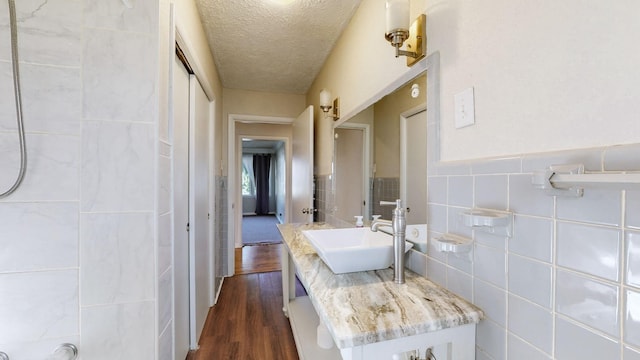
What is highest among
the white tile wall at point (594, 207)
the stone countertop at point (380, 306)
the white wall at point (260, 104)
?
the white wall at point (260, 104)

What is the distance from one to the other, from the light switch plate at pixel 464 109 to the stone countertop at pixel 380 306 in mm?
585

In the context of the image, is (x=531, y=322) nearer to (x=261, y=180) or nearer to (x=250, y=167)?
(x=261, y=180)

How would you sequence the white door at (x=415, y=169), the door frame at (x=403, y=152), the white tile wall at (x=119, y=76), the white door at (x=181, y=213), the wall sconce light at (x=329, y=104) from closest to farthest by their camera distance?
the white tile wall at (x=119, y=76) < the white door at (x=415, y=169) < the door frame at (x=403, y=152) < the white door at (x=181, y=213) < the wall sconce light at (x=329, y=104)

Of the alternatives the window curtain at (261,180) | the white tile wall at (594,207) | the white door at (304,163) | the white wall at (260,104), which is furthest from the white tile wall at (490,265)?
the window curtain at (261,180)

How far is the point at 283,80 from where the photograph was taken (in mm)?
2850

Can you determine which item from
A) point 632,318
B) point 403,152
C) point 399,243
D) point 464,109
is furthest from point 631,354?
point 403,152

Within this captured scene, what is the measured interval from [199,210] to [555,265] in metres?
1.99

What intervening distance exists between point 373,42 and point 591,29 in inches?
43.9

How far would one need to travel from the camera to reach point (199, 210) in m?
1.92

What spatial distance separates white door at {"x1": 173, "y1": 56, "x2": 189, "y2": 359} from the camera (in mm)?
1402

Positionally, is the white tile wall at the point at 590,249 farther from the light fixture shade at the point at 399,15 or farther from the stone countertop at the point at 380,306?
the light fixture shade at the point at 399,15

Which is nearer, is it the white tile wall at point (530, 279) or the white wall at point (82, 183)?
the white tile wall at point (530, 279)

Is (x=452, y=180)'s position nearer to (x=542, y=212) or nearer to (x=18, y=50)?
(x=542, y=212)

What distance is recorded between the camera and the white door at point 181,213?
140 cm
